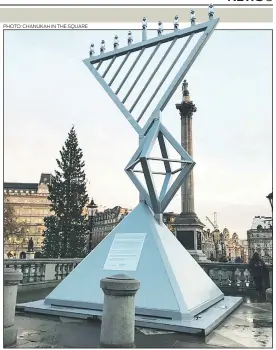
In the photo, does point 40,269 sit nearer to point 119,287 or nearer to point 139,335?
point 139,335

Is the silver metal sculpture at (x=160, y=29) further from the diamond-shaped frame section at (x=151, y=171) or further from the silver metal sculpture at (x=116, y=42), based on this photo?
the diamond-shaped frame section at (x=151, y=171)

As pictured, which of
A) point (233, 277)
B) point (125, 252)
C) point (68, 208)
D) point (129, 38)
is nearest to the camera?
point (125, 252)

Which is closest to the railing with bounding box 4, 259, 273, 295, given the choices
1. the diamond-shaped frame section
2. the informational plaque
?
the diamond-shaped frame section

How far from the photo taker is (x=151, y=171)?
349 inches

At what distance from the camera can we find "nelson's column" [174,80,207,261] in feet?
77.8

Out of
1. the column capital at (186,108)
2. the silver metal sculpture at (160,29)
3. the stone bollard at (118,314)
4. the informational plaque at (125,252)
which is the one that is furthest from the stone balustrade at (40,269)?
the column capital at (186,108)

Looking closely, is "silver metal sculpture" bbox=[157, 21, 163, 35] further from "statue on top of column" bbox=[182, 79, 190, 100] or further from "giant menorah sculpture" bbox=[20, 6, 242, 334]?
"statue on top of column" bbox=[182, 79, 190, 100]

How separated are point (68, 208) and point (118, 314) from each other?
101 feet

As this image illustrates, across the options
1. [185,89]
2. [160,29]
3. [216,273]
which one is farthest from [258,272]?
[185,89]

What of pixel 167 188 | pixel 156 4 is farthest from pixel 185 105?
pixel 156 4

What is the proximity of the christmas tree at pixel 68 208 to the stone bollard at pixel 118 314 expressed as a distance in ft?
92.6

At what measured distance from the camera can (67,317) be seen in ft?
22.6

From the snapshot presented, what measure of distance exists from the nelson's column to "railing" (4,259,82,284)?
9.54 m

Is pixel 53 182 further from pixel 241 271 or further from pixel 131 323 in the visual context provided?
pixel 131 323
